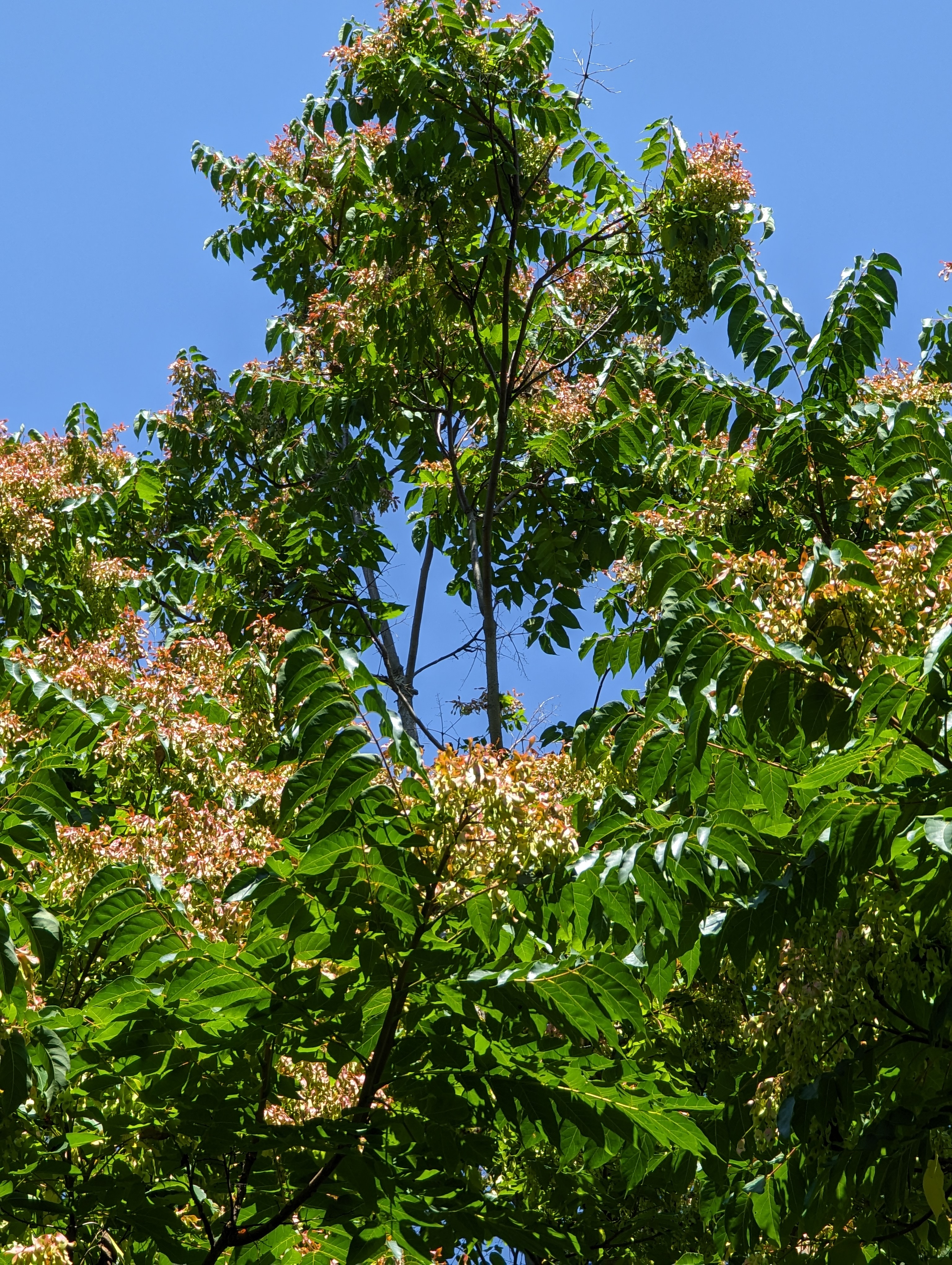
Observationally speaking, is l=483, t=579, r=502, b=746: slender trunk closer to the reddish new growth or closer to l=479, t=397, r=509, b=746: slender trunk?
l=479, t=397, r=509, b=746: slender trunk

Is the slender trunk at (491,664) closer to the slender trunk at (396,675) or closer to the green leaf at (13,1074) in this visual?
the slender trunk at (396,675)

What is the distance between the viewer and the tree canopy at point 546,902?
11.3 ft

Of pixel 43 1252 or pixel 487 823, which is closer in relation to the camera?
pixel 487 823

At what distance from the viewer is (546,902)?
3561mm

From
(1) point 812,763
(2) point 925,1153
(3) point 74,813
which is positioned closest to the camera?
(2) point 925,1153

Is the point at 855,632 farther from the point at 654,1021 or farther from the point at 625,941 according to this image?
the point at 654,1021

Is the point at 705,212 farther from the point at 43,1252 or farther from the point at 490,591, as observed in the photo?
the point at 43,1252

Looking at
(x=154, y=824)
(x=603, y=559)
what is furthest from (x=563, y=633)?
(x=154, y=824)

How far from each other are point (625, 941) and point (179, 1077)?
4.79 ft

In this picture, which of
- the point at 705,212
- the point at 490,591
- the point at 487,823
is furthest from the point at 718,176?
the point at 487,823

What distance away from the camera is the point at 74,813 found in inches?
196

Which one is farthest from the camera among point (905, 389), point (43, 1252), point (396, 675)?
point (396, 675)

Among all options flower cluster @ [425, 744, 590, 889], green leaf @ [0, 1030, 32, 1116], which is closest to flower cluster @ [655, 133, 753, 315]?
flower cluster @ [425, 744, 590, 889]

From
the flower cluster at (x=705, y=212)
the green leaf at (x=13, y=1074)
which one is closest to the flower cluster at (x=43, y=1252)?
the green leaf at (x=13, y=1074)
